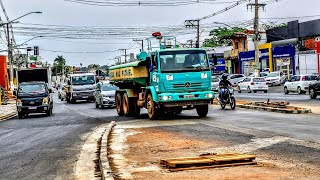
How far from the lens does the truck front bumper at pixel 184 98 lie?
898 inches

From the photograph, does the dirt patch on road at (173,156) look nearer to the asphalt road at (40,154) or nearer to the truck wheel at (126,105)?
the asphalt road at (40,154)

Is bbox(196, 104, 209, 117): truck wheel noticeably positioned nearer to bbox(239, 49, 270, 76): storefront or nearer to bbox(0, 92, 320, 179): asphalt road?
bbox(0, 92, 320, 179): asphalt road

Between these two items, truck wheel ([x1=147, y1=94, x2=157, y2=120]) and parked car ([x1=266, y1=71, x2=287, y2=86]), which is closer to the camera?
truck wheel ([x1=147, y1=94, x2=157, y2=120])

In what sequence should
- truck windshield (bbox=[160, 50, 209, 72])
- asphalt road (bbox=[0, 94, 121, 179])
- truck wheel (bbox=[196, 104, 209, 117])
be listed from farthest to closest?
truck wheel (bbox=[196, 104, 209, 117]), truck windshield (bbox=[160, 50, 209, 72]), asphalt road (bbox=[0, 94, 121, 179])

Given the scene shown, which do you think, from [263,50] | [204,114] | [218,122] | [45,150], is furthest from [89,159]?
[263,50]

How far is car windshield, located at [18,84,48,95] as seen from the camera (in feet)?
110

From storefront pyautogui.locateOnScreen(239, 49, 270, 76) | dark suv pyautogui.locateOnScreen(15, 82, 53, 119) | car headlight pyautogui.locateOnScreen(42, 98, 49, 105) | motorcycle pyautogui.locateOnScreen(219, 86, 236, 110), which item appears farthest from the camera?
storefront pyautogui.locateOnScreen(239, 49, 270, 76)

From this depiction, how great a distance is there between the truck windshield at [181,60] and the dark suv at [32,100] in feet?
41.1

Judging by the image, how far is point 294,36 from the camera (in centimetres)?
7369

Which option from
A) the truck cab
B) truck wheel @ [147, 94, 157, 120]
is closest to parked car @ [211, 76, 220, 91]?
the truck cab

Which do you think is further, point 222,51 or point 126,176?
point 222,51

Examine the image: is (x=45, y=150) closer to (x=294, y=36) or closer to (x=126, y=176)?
(x=126, y=176)

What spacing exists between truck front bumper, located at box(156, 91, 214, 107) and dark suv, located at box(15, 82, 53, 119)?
12281mm

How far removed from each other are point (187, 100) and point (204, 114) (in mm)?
2105
